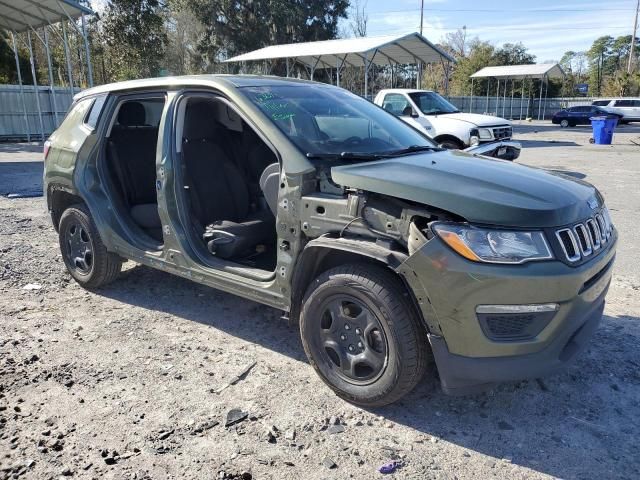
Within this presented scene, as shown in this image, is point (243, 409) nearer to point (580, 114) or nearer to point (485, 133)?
point (485, 133)

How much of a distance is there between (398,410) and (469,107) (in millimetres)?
36223

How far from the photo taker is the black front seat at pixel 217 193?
12.7ft

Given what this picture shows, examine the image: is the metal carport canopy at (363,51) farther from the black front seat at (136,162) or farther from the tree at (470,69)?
the tree at (470,69)

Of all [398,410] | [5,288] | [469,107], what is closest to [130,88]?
[5,288]

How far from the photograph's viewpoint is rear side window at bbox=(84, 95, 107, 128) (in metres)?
4.45

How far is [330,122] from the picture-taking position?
3740mm

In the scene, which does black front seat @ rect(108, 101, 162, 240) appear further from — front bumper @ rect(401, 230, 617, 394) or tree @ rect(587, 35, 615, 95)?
tree @ rect(587, 35, 615, 95)

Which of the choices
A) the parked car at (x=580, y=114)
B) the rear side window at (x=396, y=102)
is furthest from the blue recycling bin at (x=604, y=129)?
the parked car at (x=580, y=114)

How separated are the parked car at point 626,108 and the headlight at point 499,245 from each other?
121 feet

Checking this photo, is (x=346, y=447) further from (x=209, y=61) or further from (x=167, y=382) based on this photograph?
(x=209, y=61)

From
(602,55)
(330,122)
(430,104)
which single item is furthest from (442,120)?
(602,55)

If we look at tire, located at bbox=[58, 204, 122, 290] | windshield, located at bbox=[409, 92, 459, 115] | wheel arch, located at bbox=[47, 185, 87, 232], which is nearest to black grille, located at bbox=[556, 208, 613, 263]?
tire, located at bbox=[58, 204, 122, 290]

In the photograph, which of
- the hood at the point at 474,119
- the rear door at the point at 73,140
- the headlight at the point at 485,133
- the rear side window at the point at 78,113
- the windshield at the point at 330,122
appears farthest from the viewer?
the hood at the point at 474,119

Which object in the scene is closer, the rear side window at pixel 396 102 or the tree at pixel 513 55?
the rear side window at pixel 396 102
